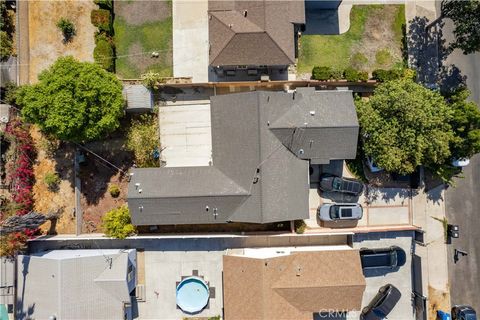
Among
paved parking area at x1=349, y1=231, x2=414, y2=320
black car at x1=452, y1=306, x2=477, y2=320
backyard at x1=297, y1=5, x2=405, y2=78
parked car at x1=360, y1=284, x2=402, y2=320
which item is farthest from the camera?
backyard at x1=297, y1=5, x2=405, y2=78

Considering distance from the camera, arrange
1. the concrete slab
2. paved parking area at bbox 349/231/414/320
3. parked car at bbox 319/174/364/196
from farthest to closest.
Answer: the concrete slab < paved parking area at bbox 349/231/414/320 < parked car at bbox 319/174/364/196

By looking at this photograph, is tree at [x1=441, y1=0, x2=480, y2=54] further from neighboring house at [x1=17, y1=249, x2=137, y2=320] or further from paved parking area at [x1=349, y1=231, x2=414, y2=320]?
neighboring house at [x1=17, y1=249, x2=137, y2=320]

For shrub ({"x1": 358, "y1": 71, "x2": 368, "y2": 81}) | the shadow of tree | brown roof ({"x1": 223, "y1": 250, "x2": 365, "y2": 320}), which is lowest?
brown roof ({"x1": 223, "y1": 250, "x2": 365, "y2": 320})

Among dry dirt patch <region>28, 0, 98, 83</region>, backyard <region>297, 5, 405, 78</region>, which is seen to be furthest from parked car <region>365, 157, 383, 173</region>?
dry dirt patch <region>28, 0, 98, 83</region>

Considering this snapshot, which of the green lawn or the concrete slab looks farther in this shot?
the green lawn

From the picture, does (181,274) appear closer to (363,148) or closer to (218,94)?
(218,94)

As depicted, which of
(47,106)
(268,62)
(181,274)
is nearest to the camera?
(47,106)

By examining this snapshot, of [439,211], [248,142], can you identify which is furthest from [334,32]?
[439,211]

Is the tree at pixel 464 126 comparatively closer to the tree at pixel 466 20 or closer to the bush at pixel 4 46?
the tree at pixel 466 20
